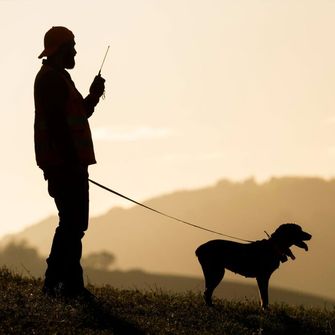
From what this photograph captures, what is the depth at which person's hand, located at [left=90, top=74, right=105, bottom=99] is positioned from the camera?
41.2 feet

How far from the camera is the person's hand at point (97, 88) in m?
12.6

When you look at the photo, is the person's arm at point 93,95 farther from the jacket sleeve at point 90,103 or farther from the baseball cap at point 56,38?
the baseball cap at point 56,38

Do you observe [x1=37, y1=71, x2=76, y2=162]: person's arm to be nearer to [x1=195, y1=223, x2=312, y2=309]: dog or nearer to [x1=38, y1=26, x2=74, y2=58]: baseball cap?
[x1=38, y1=26, x2=74, y2=58]: baseball cap

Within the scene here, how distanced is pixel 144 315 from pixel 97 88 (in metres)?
3.11

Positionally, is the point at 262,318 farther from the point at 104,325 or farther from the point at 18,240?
the point at 18,240

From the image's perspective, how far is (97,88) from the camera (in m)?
12.6

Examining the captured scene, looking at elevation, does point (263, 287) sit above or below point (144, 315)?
above

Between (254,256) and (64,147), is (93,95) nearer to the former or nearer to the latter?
(64,147)

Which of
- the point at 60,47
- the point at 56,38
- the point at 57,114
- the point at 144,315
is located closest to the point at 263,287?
the point at 144,315

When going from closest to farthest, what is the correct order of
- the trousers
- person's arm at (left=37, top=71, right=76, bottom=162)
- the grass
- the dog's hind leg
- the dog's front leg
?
the grass, person's arm at (left=37, top=71, right=76, bottom=162), the trousers, the dog's hind leg, the dog's front leg

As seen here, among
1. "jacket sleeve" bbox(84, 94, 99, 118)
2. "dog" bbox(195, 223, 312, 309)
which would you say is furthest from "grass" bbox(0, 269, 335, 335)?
"jacket sleeve" bbox(84, 94, 99, 118)

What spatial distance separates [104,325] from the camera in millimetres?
11141

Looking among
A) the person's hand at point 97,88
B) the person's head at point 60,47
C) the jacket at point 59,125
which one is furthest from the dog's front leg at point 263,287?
the person's head at point 60,47

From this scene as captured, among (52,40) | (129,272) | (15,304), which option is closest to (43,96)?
(52,40)
